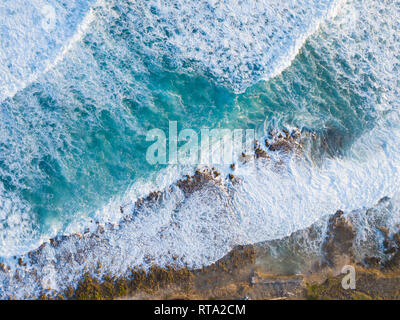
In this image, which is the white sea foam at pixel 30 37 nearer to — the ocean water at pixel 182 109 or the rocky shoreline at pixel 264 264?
the ocean water at pixel 182 109

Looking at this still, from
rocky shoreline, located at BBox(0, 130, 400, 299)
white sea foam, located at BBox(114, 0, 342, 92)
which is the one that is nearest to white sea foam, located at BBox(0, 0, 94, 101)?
white sea foam, located at BBox(114, 0, 342, 92)

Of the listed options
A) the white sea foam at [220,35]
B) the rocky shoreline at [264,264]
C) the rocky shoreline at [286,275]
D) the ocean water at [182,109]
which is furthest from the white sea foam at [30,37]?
the rocky shoreline at [286,275]

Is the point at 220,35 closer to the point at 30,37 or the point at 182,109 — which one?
the point at 182,109

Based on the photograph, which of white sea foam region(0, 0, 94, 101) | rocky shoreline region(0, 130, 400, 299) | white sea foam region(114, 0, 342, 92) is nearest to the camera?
rocky shoreline region(0, 130, 400, 299)

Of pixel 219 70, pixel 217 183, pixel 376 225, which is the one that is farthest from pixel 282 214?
pixel 219 70

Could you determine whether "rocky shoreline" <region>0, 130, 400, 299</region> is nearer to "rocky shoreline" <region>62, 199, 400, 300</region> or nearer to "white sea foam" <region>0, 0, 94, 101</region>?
"rocky shoreline" <region>62, 199, 400, 300</region>

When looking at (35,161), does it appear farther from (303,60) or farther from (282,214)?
(303,60)
